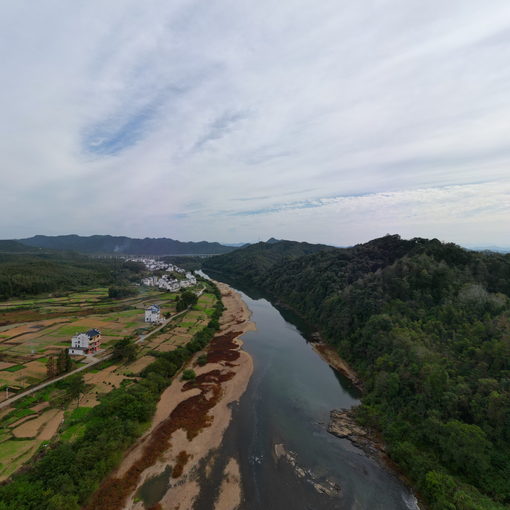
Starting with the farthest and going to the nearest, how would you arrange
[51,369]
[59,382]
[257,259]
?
1. [257,259]
2. [51,369]
3. [59,382]

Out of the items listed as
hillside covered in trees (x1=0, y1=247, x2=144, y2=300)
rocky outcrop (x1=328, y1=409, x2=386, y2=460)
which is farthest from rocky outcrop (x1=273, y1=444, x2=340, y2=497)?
hillside covered in trees (x1=0, y1=247, x2=144, y2=300)

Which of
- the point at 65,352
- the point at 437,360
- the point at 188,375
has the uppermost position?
the point at 65,352

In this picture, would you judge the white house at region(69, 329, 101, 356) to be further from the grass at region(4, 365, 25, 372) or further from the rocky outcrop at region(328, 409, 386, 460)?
the rocky outcrop at region(328, 409, 386, 460)

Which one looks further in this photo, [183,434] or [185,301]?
[185,301]

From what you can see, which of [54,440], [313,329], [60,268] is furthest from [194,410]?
[60,268]

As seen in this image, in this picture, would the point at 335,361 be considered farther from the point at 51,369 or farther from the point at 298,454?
the point at 51,369

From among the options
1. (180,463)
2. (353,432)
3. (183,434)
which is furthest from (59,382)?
(353,432)

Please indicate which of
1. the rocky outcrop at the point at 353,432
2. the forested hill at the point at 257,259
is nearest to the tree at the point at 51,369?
the rocky outcrop at the point at 353,432

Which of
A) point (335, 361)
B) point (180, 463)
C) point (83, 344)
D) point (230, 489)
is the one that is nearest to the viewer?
point (230, 489)
